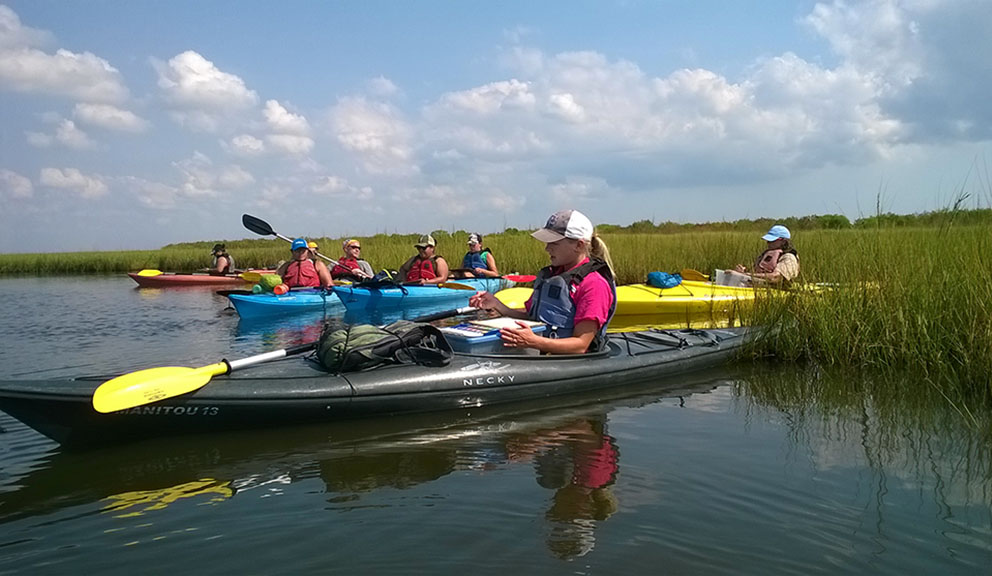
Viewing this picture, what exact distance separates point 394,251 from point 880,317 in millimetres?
13547

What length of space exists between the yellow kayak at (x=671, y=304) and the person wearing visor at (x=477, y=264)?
5.16 meters

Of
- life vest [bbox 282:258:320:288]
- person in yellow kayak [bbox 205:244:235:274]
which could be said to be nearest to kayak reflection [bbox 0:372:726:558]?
life vest [bbox 282:258:320:288]

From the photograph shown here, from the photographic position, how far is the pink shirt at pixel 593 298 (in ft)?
15.9

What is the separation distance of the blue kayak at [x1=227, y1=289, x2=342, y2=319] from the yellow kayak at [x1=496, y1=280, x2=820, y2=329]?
4.04 meters

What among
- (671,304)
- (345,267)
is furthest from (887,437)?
(345,267)

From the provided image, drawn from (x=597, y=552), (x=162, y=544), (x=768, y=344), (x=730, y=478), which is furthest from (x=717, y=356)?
(x=162, y=544)

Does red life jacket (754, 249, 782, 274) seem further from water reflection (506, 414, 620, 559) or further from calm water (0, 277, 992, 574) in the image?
water reflection (506, 414, 620, 559)

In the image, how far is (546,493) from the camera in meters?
3.50

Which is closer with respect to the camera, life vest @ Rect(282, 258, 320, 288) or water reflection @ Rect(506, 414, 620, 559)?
water reflection @ Rect(506, 414, 620, 559)

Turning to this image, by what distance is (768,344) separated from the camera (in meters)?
6.65

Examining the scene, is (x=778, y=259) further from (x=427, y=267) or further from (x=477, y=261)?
(x=477, y=261)

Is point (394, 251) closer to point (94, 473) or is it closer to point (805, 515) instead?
point (94, 473)

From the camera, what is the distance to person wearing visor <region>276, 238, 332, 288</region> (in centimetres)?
1148

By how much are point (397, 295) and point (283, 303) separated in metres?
1.96
